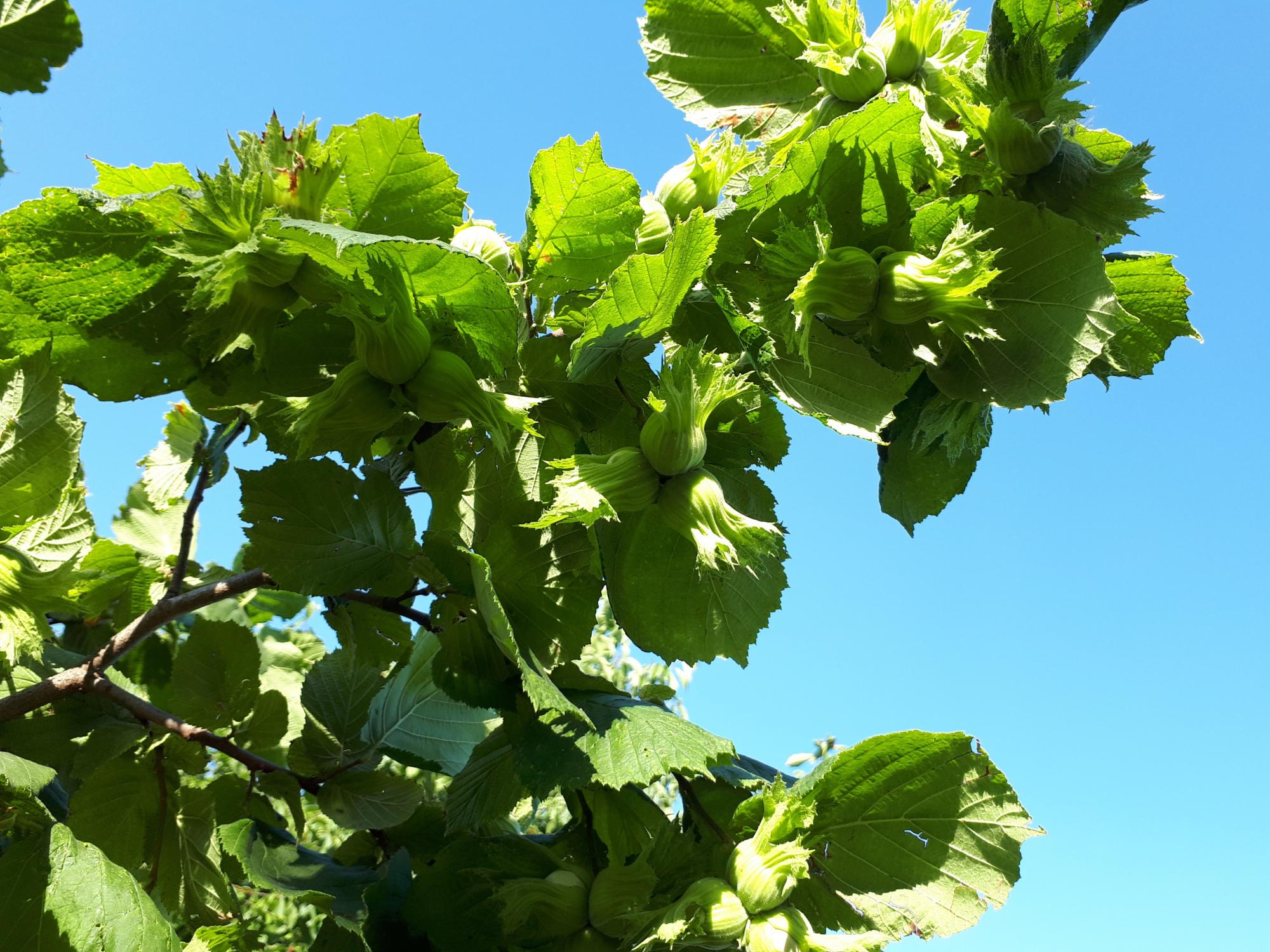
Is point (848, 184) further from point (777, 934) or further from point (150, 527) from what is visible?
point (150, 527)

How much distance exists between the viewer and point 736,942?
3.77 feet

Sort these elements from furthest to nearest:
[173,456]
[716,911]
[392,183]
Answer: [173,456], [392,183], [716,911]

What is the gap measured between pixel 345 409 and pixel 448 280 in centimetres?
20

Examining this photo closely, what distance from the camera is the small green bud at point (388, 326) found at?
1.16 m

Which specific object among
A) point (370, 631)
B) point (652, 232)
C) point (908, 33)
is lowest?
point (370, 631)

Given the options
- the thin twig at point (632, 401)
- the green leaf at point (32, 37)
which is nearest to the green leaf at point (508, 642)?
the thin twig at point (632, 401)

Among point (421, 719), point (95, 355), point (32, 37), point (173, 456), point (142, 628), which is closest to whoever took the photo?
point (95, 355)

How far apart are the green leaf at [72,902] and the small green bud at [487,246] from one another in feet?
3.16

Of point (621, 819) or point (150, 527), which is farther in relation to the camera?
point (150, 527)

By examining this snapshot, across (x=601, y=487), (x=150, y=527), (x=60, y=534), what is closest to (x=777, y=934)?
(x=601, y=487)

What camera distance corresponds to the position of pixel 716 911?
113 cm

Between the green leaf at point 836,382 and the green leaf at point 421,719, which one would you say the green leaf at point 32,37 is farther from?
the green leaf at point 836,382

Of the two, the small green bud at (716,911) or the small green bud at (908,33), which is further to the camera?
the small green bud at (908,33)

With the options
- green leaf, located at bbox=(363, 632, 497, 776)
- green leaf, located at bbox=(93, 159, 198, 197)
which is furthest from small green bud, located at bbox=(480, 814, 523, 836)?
green leaf, located at bbox=(93, 159, 198, 197)
